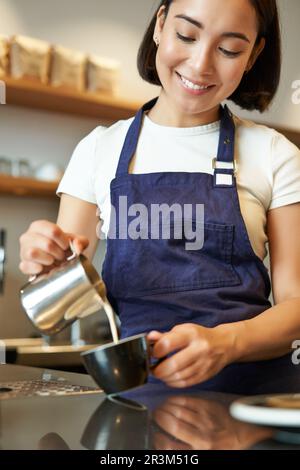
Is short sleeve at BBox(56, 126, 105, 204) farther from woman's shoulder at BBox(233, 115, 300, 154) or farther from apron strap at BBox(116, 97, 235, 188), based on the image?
woman's shoulder at BBox(233, 115, 300, 154)

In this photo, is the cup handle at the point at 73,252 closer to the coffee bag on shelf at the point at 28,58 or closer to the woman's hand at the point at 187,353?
Result: the woman's hand at the point at 187,353

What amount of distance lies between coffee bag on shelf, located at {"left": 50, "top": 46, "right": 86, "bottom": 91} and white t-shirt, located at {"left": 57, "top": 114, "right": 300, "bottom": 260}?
1.87m

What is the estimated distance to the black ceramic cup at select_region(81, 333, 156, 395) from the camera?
0.87 meters

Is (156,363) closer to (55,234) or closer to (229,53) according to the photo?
(55,234)

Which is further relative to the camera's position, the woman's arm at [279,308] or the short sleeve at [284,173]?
the short sleeve at [284,173]

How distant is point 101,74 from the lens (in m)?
3.39

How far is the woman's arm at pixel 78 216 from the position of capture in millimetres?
1442

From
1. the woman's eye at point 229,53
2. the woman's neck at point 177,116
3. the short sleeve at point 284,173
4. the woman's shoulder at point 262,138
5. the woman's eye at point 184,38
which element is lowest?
the short sleeve at point 284,173

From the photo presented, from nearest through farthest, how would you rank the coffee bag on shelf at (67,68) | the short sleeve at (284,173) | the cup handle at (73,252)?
the cup handle at (73,252) < the short sleeve at (284,173) < the coffee bag on shelf at (67,68)

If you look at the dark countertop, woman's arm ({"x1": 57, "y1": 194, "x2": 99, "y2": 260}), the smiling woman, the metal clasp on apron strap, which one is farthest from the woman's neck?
the dark countertop

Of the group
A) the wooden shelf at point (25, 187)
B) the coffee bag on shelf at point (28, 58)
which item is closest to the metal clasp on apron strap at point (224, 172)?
the wooden shelf at point (25, 187)

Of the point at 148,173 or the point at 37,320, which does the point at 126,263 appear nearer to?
the point at 148,173

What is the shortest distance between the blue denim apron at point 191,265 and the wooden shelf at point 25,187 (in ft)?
5.85

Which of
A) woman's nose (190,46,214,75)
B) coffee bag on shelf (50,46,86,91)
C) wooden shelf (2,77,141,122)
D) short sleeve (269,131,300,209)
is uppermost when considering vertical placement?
coffee bag on shelf (50,46,86,91)
